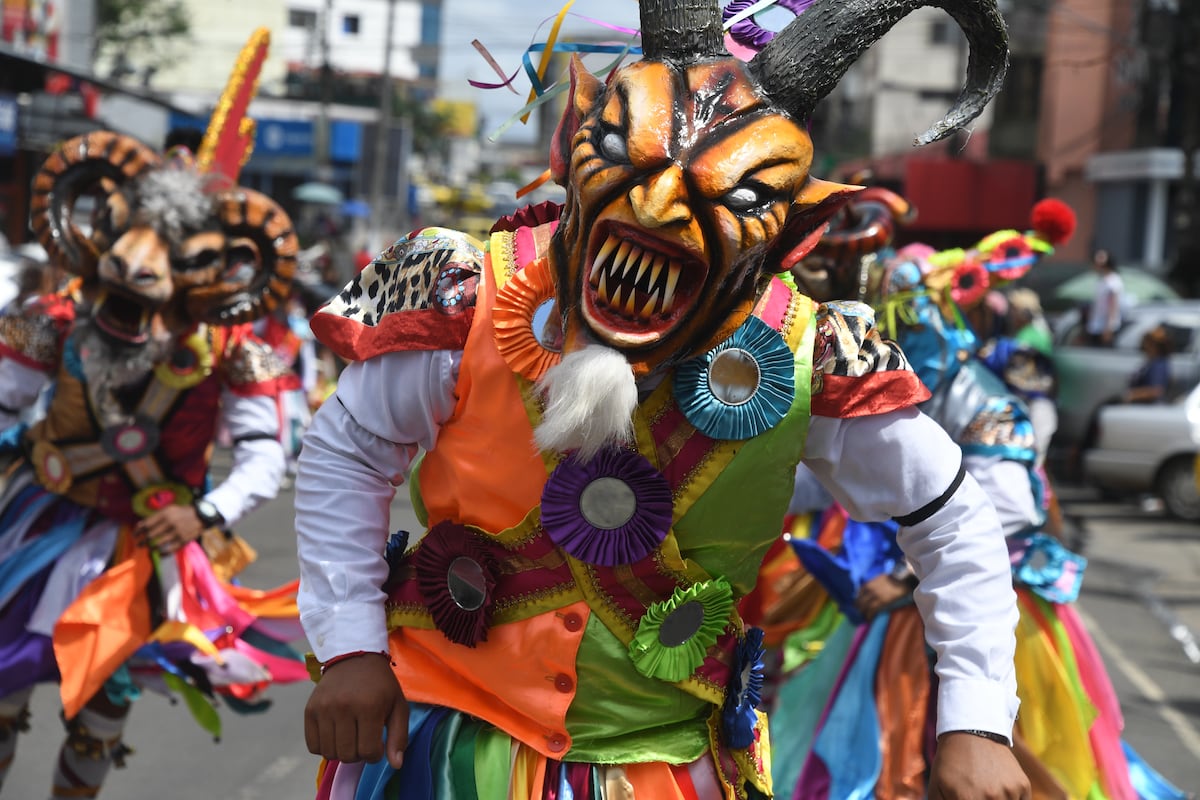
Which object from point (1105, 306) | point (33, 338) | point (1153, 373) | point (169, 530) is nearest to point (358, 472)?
point (169, 530)

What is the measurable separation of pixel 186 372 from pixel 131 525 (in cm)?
53

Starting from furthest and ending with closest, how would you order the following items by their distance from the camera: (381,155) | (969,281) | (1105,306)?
(381,155) < (1105,306) < (969,281)

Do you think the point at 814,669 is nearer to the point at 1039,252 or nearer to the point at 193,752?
the point at 1039,252

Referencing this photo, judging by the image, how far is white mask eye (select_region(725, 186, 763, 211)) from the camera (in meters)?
2.19

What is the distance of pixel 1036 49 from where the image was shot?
40.2 m

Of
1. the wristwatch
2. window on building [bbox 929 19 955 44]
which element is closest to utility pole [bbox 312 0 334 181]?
window on building [bbox 929 19 955 44]

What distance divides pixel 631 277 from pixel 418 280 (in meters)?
0.46

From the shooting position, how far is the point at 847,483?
8.49 feet

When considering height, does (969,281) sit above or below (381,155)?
below

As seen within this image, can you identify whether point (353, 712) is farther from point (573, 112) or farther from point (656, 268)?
point (573, 112)

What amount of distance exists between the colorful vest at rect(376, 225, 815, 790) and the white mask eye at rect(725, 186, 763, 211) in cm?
26

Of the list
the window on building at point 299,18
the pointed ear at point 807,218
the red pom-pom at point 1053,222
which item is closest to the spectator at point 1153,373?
the red pom-pom at point 1053,222

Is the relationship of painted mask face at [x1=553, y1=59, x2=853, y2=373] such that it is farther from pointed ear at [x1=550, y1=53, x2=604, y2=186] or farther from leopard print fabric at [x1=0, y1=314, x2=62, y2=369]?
leopard print fabric at [x1=0, y1=314, x2=62, y2=369]

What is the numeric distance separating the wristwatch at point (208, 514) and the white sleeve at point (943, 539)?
8.26 feet
